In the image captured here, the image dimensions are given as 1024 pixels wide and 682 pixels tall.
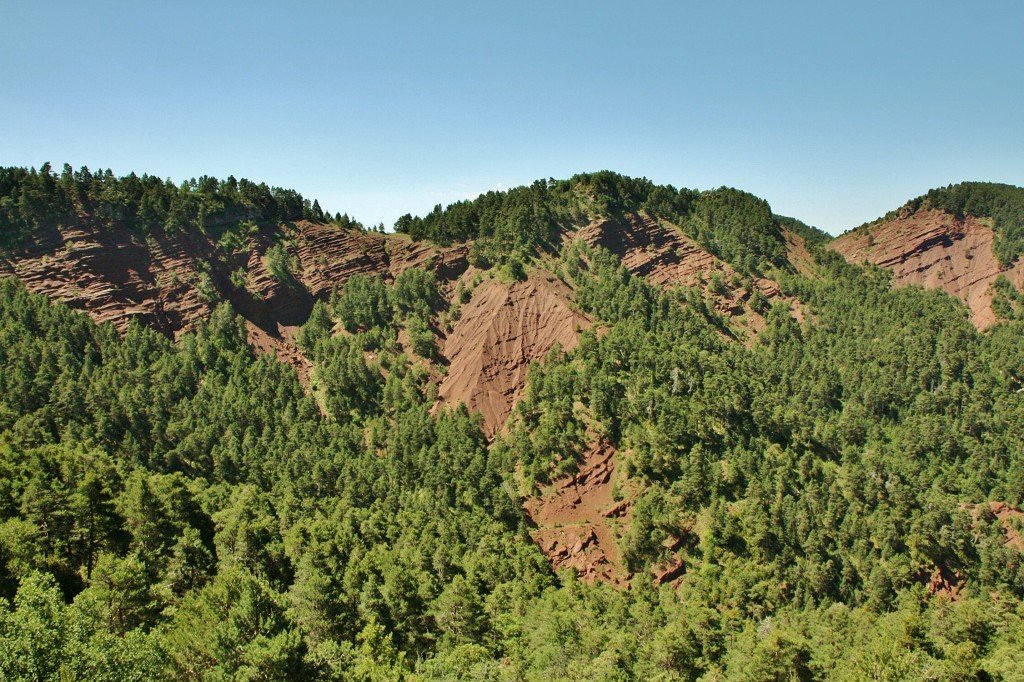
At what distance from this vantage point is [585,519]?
88312 mm

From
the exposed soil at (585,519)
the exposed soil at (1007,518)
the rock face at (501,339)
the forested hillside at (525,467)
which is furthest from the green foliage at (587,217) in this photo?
the exposed soil at (1007,518)

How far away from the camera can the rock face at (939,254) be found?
163625mm

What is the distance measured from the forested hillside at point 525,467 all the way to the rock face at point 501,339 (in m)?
0.71

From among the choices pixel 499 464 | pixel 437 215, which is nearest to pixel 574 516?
pixel 499 464

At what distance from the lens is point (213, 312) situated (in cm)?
11888

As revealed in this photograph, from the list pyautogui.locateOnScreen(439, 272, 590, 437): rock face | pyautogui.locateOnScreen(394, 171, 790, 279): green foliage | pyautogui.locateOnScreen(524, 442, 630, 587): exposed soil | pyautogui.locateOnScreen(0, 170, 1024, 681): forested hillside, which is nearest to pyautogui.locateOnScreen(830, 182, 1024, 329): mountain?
pyautogui.locateOnScreen(0, 170, 1024, 681): forested hillside

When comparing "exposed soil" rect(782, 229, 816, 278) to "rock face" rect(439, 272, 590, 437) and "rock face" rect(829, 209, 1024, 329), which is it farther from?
"rock face" rect(439, 272, 590, 437)

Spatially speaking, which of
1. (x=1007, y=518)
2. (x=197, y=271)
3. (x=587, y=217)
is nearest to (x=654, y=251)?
(x=587, y=217)

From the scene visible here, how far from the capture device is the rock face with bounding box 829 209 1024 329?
Result: 164 meters

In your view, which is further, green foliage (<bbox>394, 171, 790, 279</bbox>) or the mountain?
the mountain

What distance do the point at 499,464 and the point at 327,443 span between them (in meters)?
29.2

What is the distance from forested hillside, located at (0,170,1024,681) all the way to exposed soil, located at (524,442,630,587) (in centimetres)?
40

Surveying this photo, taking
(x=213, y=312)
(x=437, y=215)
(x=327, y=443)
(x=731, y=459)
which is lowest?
(x=731, y=459)

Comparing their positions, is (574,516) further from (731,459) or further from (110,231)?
(110,231)
